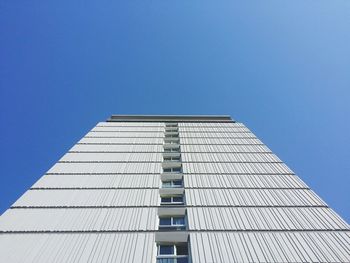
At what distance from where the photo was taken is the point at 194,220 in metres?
10.8

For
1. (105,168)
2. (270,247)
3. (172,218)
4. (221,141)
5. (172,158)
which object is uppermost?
(221,141)

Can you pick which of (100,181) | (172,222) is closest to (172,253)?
(172,222)

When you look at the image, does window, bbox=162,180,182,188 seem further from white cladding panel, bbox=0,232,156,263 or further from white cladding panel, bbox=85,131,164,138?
white cladding panel, bbox=85,131,164,138

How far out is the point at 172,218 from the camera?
11750 mm

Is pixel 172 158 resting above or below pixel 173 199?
above

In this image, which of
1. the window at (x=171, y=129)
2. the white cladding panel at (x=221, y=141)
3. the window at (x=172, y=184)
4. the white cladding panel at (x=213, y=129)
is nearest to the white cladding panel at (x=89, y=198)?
the window at (x=172, y=184)

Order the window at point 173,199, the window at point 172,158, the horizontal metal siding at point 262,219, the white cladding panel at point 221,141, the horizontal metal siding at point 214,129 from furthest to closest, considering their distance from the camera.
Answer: the horizontal metal siding at point 214,129 → the white cladding panel at point 221,141 → the window at point 172,158 → the window at point 173,199 → the horizontal metal siding at point 262,219

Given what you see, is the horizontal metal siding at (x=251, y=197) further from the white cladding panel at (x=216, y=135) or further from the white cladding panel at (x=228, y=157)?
the white cladding panel at (x=216, y=135)

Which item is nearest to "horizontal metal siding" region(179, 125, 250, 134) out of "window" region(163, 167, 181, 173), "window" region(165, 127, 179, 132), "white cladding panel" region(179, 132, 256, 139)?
"window" region(165, 127, 179, 132)

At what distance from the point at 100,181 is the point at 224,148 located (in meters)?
9.27

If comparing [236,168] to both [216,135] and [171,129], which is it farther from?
[171,129]

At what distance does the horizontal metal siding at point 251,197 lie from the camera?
12.1m

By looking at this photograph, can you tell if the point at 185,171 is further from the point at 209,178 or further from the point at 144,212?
the point at 144,212

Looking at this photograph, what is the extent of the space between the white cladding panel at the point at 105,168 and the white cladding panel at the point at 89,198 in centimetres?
217
